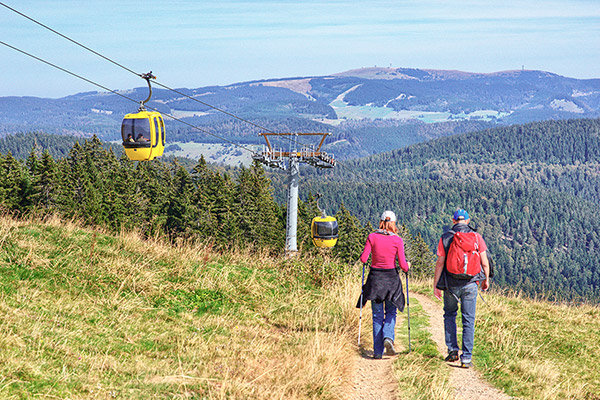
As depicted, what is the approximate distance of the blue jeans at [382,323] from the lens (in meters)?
8.92

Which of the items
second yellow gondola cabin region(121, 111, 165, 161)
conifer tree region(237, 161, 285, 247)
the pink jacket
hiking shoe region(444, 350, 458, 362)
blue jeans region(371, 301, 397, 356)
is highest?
second yellow gondola cabin region(121, 111, 165, 161)

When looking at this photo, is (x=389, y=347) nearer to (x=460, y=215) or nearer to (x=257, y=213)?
(x=460, y=215)

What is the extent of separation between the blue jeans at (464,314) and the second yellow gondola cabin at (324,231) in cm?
2020

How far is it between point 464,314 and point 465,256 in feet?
3.46

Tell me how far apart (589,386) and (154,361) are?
6466 millimetres

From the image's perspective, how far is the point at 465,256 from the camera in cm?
842

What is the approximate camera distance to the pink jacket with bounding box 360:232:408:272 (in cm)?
887

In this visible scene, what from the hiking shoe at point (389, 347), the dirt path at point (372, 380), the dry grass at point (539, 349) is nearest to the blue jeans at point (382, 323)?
the hiking shoe at point (389, 347)

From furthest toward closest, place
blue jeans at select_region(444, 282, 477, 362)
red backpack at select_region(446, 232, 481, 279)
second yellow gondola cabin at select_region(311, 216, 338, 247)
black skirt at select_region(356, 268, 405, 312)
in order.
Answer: second yellow gondola cabin at select_region(311, 216, 338, 247)
black skirt at select_region(356, 268, 405, 312)
blue jeans at select_region(444, 282, 477, 362)
red backpack at select_region(446, 232, 481, 279)

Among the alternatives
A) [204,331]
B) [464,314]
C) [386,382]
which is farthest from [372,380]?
[204,331]

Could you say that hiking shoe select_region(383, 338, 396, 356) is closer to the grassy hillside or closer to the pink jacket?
the grassy hillside

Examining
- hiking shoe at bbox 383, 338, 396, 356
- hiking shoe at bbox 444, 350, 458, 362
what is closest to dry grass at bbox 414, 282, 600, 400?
hiking shoe at bbox 444, 350, 458, 362

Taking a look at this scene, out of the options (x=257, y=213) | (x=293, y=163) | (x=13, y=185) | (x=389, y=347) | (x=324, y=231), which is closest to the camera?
(x=389, y=347)

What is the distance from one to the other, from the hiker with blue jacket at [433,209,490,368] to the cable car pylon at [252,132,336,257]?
2927 centimetres
